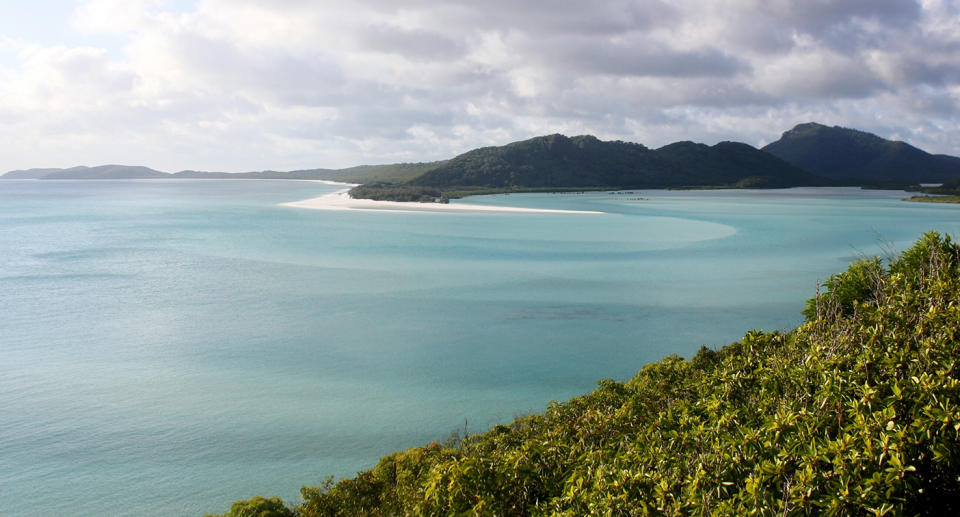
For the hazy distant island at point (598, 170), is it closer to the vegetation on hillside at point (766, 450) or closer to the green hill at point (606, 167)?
the green hill at point (606, 167)

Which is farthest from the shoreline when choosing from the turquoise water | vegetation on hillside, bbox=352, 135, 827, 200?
the turquoise water

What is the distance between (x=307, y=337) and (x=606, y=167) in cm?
14254

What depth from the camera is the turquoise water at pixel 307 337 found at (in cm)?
1449

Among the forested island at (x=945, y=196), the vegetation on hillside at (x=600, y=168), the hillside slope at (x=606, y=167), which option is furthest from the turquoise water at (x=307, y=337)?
the hillside slope at (x=606, y=167)

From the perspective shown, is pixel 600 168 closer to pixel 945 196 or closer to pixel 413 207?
pixel 945 196

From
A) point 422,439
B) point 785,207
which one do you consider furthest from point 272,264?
point 785,207

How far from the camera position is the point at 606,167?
159 meters

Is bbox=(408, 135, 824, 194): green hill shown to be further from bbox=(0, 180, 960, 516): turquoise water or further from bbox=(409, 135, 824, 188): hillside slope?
bbox=(0, 180, 960, 516): turquoise water

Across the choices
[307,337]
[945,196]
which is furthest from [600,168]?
[307,337]

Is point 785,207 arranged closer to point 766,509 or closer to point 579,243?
point 579,243

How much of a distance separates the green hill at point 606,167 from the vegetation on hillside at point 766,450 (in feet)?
407

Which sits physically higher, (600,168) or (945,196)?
(600,168)

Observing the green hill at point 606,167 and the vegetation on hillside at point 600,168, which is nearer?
the vegetation on hillside at point 600,168

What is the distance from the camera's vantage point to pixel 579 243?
49.0 metres
